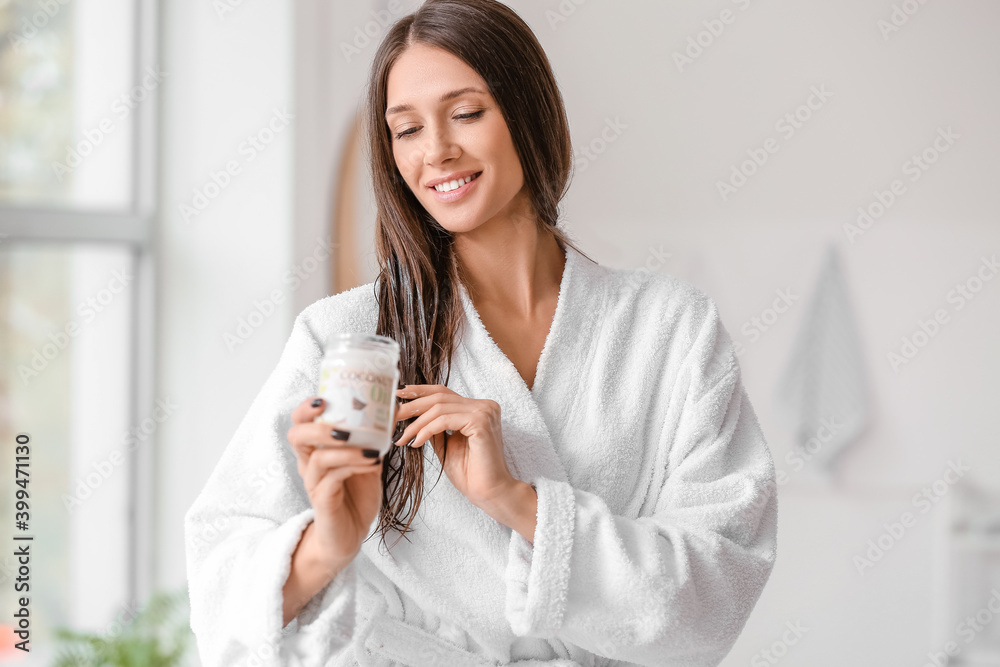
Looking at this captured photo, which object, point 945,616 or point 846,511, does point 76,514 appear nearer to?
point 846,511

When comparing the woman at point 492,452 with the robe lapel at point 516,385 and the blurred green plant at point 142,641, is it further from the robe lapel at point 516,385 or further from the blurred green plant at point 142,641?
the blurred green plant at point 142,641

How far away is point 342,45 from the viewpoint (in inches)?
88.8

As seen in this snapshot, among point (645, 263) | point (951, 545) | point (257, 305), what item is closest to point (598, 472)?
point (257, 305)

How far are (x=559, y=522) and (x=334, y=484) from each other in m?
0.27

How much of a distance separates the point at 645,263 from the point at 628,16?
0.79m
